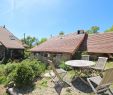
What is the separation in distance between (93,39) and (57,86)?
19251 millimetres

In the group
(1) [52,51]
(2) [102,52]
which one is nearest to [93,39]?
(2) [102,52]

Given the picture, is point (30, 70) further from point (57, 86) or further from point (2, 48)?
point (2, 48)

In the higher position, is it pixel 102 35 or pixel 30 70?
pixel 102 35

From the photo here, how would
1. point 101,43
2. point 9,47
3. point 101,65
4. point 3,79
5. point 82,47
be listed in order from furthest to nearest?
1. point 9,47
2. point 101,43
3. point 82,47
4. point 3,79
5. point 101,65

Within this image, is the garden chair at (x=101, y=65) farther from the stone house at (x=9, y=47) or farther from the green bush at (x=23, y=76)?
the stone house at (x=9, y=47)

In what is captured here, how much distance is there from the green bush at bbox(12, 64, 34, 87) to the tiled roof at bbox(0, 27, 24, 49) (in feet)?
62.5

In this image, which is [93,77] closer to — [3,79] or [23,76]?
[23,76]

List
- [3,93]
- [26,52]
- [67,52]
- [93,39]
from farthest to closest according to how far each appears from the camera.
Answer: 1. [26,52]
2. [93,39]
3. [67,52]
4. [3,93]

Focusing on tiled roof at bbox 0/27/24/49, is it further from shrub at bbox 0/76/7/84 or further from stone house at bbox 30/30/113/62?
shrub at bbox 0/76/7/84

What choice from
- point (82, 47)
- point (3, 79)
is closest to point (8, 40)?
point (82, 47)

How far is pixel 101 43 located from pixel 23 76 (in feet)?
58.2

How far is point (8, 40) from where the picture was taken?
103ft

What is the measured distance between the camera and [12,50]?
101 feet

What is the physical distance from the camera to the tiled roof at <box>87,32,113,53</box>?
2409 centimetres
